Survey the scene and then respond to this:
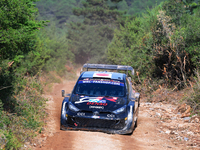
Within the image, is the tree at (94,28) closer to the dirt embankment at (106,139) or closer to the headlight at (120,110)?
the dirt embankment at (106,139)

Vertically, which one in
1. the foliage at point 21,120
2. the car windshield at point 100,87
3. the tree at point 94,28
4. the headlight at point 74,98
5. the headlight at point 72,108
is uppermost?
the car windshield at point 100,87

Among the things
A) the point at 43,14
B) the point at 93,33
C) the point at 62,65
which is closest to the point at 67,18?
the point at 43,14

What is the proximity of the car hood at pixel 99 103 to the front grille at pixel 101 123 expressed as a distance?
315mm

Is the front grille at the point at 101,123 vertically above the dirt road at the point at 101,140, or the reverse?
the front grille at the point at 101,123

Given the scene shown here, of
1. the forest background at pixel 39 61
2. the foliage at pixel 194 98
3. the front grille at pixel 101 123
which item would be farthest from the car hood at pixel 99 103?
the foliage at pixel 194 98

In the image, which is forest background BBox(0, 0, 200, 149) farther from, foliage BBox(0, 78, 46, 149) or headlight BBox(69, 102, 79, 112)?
headlight BBox(69, 102, 79, 112)

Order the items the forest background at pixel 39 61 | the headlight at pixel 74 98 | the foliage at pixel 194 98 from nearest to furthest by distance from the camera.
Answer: the forest background at pixel 39 61, the headlight at pixel 74 98, the foliage at pixel 194 98

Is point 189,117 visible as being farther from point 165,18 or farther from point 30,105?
point 165,18

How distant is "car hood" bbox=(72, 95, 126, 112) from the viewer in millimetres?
8242

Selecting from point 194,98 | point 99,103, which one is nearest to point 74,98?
point 99,103

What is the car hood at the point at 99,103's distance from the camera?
824 centimetres

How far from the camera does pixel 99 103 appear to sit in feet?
27.7

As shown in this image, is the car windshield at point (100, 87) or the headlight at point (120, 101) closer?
the headlight at point (120, 101)

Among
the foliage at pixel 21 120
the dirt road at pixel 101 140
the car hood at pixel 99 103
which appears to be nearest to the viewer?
the foliage at pixel 21 120
